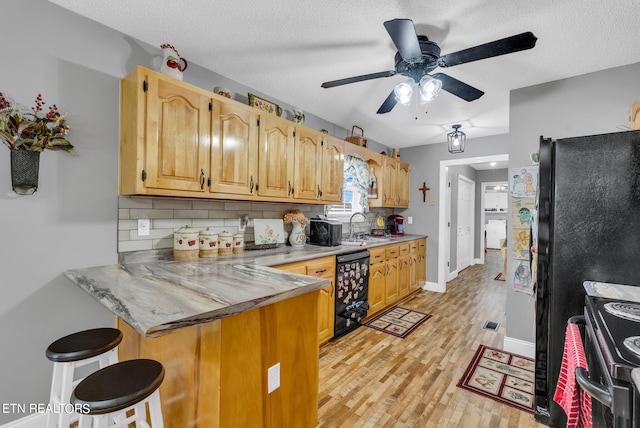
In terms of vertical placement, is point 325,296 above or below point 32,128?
below

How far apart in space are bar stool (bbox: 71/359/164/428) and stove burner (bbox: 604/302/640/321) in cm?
163

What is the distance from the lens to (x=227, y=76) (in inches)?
98.9

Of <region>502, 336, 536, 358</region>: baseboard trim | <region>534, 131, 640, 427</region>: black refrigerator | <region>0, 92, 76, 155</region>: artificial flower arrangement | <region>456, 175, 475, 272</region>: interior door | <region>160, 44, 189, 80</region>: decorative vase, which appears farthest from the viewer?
<region>456, 175, 475, 272</region>: interior door

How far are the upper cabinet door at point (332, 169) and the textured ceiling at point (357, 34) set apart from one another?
59 cm

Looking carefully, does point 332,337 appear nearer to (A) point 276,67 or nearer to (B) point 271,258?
(B) point 271,258

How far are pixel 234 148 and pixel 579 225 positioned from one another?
7.25ft

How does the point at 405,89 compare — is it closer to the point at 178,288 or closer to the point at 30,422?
the point at 178,288

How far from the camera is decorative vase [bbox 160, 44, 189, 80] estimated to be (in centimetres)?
192

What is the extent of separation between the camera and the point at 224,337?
3.45 ft

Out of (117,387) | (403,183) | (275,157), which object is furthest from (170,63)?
(403,183)

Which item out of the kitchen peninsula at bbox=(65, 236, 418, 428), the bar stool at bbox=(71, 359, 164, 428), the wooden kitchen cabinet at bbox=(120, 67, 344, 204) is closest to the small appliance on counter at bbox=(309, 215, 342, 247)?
the wooden kitchen cabinet at bbox=(120, 67, 344, 204)

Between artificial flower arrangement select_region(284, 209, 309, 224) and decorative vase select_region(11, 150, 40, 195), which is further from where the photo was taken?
artificial flower arrangement select_region(284, 209, 309, 224)

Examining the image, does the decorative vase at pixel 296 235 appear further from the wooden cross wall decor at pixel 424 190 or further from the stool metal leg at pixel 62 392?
the wooden cross wall decor at pixel 424 190

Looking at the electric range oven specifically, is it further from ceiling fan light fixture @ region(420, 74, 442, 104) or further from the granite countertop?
ceiling fan light fixture @ region(420, 74, 442, 104)
